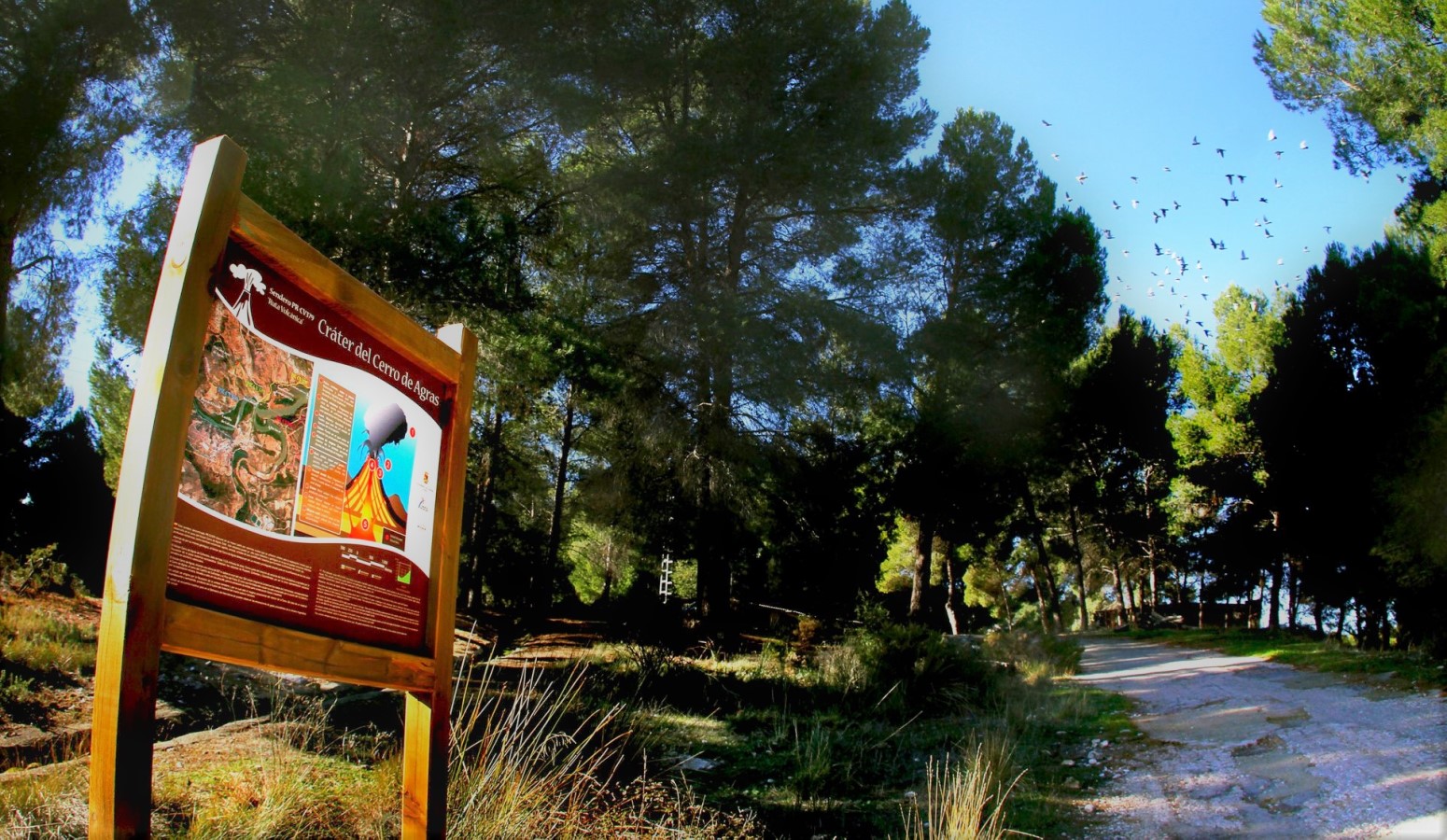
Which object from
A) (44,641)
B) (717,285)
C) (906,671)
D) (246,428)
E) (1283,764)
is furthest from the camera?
(717,285)

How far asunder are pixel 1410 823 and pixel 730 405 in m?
10.8

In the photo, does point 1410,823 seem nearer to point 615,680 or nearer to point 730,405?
point 615,680

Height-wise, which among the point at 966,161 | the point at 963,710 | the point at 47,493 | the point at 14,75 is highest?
the point at 966,161

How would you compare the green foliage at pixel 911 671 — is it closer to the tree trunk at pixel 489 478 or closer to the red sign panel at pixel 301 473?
the red sign panel at pixel 301 473

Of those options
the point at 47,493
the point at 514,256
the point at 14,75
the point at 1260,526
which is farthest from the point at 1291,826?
the point at 1260,526

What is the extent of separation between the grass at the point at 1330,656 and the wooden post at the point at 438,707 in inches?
344

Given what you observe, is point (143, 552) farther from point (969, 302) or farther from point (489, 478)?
point (969, 302)

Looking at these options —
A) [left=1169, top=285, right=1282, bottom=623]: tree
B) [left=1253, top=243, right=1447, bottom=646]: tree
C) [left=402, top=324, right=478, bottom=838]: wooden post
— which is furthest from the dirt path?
[left=1169, top=285, right=1282, bottom=623]: tree

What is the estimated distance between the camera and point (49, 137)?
7164 mm

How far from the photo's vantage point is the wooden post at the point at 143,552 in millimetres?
1781

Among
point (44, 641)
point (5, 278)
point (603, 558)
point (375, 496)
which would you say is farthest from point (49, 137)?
point (603, 558)

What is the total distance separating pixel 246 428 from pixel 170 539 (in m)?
0.35

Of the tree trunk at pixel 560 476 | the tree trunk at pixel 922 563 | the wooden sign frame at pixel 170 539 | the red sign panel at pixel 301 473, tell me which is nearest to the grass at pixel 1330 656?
the tree trunk at pixel 922 563

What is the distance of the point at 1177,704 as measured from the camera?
8.38m
